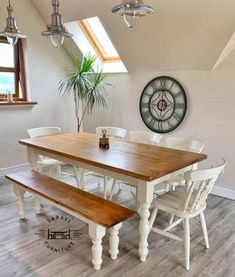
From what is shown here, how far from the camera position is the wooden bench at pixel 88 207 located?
1.94 meters

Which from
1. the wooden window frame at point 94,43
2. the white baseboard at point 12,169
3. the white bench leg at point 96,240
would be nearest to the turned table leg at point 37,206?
the white bench leg at point 96,240

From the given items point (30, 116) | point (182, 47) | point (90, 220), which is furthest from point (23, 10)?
point (90, 220)

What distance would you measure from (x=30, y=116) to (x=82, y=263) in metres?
2.74

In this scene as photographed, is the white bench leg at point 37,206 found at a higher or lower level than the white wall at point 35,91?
lower

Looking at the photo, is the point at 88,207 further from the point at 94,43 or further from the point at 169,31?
the point at 94,43

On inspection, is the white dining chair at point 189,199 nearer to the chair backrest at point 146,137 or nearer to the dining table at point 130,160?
the dining table at point 130,160

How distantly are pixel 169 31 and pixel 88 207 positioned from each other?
2196mm

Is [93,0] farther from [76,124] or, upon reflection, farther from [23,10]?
[76,124]

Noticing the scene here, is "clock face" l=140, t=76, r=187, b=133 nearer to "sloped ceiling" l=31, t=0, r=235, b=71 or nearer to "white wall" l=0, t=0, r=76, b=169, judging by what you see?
"sloped ceiling" l=31, t=0, r=235, b=71

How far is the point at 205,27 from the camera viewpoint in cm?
285

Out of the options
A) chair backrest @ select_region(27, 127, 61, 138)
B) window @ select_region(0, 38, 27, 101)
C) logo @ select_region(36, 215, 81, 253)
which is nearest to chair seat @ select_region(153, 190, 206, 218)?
logo @ select_region(36, 215, 81, 253)

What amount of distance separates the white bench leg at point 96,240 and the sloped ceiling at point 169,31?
226cm

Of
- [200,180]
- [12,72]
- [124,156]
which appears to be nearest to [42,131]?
[12,72]

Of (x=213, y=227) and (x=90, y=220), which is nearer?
(x=90, y=220)
